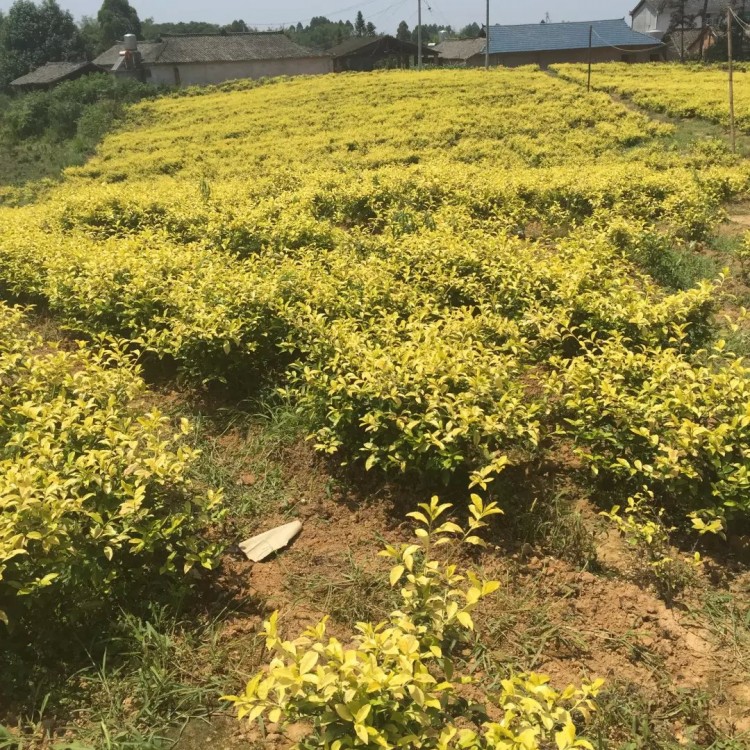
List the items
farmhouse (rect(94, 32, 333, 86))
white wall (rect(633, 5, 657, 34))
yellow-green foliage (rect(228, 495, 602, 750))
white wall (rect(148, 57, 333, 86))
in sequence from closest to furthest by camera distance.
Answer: yellow-green foliage (rect(228, 495, 602, 750)) < farmhouse (rect(94, 32, 333, 86)) < white wall (rect(148, 57, 333, 86)) < white wall (rect(633, 5, 657, 34))

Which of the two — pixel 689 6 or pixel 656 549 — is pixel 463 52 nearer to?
pixel 689 6

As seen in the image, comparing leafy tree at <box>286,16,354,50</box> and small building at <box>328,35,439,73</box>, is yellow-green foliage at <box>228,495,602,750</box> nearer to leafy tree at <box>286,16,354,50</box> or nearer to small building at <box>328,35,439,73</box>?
small building at <box>328,35,439,73</box>

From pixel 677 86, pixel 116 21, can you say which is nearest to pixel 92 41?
pixel 116 21

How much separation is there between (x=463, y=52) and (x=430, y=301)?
4822 cm

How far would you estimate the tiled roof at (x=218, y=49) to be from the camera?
3628 centimetres

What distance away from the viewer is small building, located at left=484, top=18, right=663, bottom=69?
37812 mm

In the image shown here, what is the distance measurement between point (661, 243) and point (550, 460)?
3.76 meters

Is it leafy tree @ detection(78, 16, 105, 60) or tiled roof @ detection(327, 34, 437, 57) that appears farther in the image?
leafy tree @ detection(78, 16, 105, 60)

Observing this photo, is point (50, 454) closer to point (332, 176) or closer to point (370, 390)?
point (370, 390)

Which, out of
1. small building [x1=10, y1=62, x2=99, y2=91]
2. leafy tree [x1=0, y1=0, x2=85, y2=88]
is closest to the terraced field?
small building [x1=10, y1=62, x2=99, y2=91]

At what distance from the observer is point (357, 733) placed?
5.44 ft

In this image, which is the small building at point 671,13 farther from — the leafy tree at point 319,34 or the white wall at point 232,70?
the leafy tree at point 319,34

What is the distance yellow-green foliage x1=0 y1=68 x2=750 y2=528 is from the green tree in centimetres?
7177

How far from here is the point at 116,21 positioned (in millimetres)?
68875
